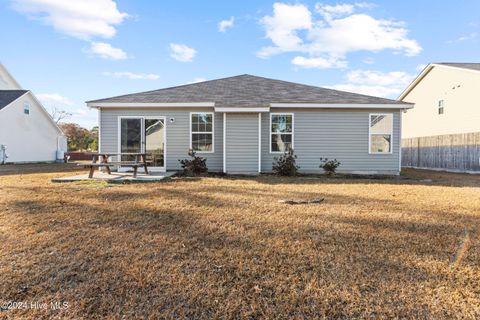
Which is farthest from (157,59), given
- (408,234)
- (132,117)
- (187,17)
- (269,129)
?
(408,234)

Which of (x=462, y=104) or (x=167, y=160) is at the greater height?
(x=462, y=104)

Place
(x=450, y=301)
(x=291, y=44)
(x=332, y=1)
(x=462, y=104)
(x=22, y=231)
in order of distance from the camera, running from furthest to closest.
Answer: (x=291, y=44) → (x=462, y=104) → (x=332, y=1) → (x=22, y=231) → (x=450, y=301)

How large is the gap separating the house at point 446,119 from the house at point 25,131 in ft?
86.2

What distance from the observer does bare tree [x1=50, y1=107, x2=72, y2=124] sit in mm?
39438

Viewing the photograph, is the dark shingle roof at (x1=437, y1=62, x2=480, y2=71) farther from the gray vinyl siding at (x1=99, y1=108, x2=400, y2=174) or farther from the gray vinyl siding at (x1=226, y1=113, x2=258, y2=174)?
the gray vinyl siding at (x1=226, y1=113, x2=258, y2=174)

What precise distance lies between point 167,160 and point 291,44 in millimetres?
11501

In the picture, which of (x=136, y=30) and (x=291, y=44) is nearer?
(x=136, y=30)

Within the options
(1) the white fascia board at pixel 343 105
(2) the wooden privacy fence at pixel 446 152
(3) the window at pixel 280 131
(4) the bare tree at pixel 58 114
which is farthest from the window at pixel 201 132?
(4) the bare tree at pixel 58 114

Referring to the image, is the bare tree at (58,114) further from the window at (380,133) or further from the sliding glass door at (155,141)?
the window at (380,133)

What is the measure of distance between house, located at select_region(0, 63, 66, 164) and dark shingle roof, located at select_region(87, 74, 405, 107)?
39.1ft

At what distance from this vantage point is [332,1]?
12.1 meters

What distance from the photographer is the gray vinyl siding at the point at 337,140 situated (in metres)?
10.9

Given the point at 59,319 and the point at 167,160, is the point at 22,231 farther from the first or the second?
the point at 167,160

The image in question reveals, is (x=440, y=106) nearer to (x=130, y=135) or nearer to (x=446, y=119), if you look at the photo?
(x=446, y=119)
